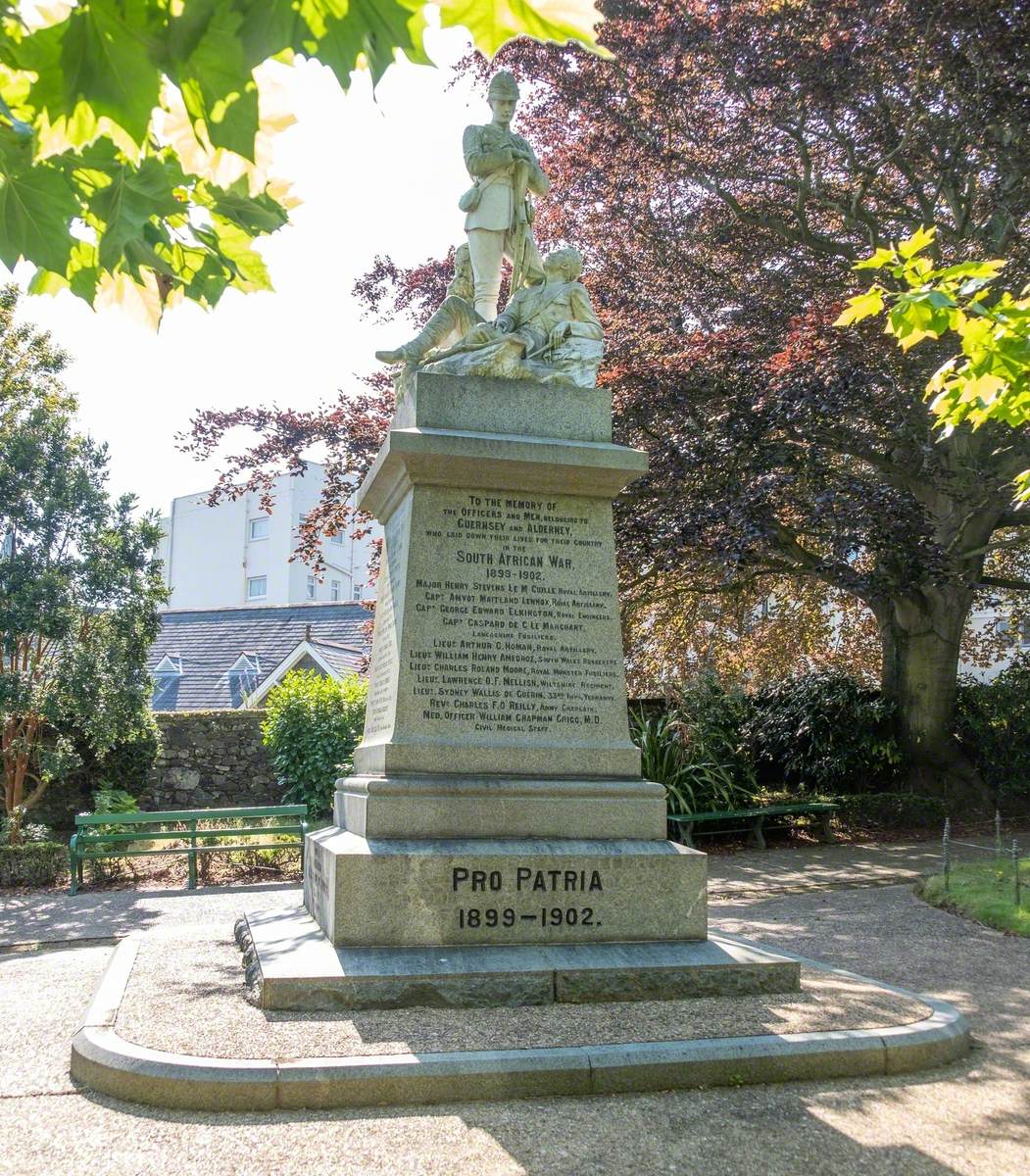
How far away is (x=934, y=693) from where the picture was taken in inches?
672

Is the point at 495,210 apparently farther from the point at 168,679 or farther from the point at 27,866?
the point at 168,679

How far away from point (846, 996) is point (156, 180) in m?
4.92

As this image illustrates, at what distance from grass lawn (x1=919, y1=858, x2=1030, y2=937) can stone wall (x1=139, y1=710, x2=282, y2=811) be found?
1008 cm

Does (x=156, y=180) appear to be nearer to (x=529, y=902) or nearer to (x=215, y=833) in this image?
(x=529, y=902)

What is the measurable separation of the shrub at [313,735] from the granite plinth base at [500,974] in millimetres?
9545

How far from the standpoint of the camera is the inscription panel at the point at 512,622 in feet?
21.4

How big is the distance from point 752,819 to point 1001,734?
533 centimetres

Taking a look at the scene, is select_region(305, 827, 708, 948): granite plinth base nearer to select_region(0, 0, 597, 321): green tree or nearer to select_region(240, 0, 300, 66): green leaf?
select_region(0, 0, 597, 321): green tree

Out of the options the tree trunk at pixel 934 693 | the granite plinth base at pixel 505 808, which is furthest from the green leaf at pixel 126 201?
the tree trunk at pixel 934 693

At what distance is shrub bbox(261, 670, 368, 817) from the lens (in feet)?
50.8

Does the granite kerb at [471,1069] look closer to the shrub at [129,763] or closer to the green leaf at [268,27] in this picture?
the green leaf at [268,27]

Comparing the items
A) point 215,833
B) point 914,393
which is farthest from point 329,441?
point 914,393

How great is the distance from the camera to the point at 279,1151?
3.92 metres

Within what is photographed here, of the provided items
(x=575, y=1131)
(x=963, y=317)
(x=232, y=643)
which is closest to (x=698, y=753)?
(x=963, y=317)
